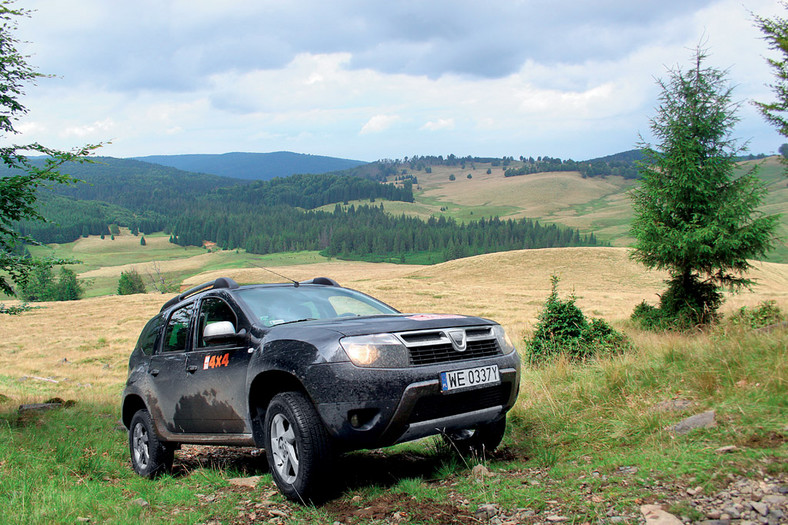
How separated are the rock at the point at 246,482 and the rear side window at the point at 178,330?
1386 millimetres

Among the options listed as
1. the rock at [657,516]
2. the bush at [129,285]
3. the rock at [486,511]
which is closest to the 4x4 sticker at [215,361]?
the rock at [486,511]

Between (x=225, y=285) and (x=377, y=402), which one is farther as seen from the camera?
(x=225, y=285)

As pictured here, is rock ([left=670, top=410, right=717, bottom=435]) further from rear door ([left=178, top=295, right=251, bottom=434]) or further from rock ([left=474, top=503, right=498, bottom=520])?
rear door ([left=178, top=295, right=251, bottom=434])

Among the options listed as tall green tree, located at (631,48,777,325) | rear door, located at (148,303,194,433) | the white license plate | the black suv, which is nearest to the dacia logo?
the black suv

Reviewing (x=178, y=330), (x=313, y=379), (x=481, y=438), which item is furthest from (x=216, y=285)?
(x=481, y=438)

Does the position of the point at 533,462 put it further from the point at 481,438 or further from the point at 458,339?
the point at 458,339

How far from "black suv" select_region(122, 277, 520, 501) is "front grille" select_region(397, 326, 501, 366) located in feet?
0.03

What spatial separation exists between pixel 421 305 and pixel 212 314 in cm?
4011

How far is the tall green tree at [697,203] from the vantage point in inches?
777

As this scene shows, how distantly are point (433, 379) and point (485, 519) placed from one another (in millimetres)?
970

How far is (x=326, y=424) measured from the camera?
3.95m

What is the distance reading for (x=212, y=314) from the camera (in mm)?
5422

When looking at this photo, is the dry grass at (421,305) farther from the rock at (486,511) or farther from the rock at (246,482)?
the rock at (486,511)

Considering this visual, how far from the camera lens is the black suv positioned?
393 centimetres
